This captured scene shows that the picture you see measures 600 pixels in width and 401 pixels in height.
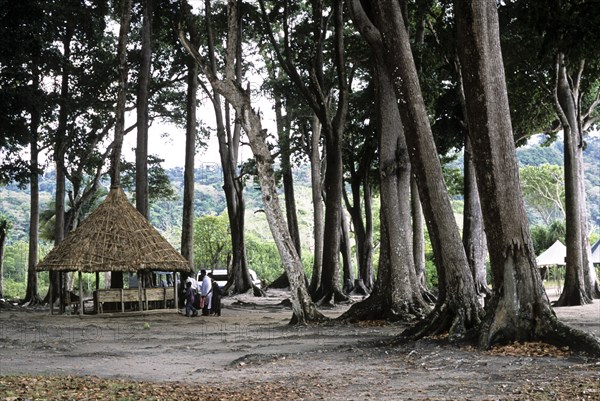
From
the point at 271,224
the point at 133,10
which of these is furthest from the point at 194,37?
the point at 271,224

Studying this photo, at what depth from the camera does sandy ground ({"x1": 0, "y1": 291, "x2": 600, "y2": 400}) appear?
8883mm

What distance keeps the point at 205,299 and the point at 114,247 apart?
320 cm

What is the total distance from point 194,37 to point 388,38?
16.3 metres

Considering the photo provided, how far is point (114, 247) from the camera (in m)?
23.5

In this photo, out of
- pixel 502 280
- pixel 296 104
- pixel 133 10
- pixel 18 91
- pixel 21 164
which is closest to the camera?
pixel 502 280

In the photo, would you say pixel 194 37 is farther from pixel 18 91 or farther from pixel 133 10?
pixel 18 91

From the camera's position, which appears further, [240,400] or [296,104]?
[296,104]

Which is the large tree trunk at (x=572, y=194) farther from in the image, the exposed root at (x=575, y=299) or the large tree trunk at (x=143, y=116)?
the large tree trunk at (x=143, y=116)

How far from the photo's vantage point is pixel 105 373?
34.7 feet

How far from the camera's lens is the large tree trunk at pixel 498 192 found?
38.8 feet

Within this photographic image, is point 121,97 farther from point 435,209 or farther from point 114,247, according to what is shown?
point 435,209

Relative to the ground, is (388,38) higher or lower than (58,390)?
higher

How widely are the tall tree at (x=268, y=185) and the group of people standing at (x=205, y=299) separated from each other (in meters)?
5.94

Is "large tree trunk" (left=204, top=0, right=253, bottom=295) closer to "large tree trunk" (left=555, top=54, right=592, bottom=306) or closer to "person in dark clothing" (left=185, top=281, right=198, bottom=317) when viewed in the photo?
"person in dark clothing" (left=185, top=281, right=198, bottom=317)
